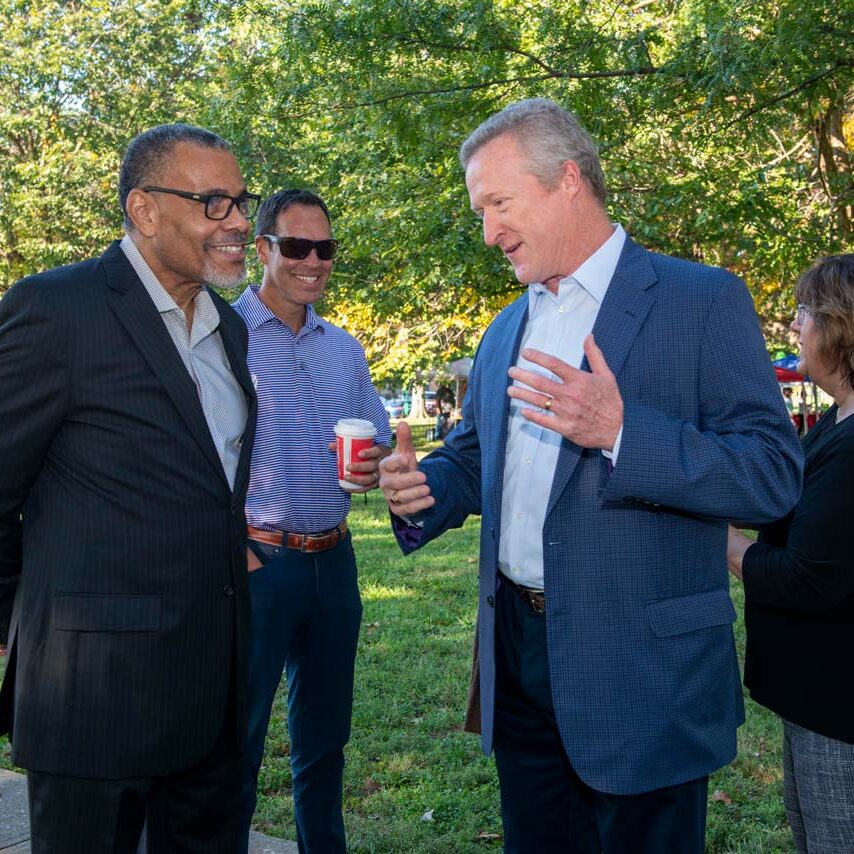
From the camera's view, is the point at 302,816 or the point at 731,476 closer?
the point at 731,476

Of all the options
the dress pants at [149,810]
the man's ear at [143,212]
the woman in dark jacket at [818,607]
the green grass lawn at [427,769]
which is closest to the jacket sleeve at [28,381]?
the man's ear at [143,212]

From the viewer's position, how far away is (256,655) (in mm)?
3590

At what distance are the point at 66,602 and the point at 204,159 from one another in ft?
4.33

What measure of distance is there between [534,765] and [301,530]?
4.35 feet

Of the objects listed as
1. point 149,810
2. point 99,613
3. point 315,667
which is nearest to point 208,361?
point 99,613

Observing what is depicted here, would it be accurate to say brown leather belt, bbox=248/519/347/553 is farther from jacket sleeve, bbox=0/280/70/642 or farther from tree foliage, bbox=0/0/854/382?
tree foliage, bbox=0/0/854/382

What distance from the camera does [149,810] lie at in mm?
2881

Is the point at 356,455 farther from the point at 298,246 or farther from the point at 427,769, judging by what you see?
the point at 427,769

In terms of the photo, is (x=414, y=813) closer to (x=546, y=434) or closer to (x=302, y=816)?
(x=302, y=816)

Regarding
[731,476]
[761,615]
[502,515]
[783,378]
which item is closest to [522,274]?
[502,515]

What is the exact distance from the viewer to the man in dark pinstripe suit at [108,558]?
8.25 feet

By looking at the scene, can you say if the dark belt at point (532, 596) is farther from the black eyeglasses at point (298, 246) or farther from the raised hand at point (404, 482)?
the black eyeglasses at point (298, 246)

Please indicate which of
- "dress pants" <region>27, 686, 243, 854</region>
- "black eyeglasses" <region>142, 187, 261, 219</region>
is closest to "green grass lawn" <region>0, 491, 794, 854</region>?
"dress pants" <region>27, 686, 243, 854</region>

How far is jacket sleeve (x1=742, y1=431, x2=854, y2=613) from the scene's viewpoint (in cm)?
266
